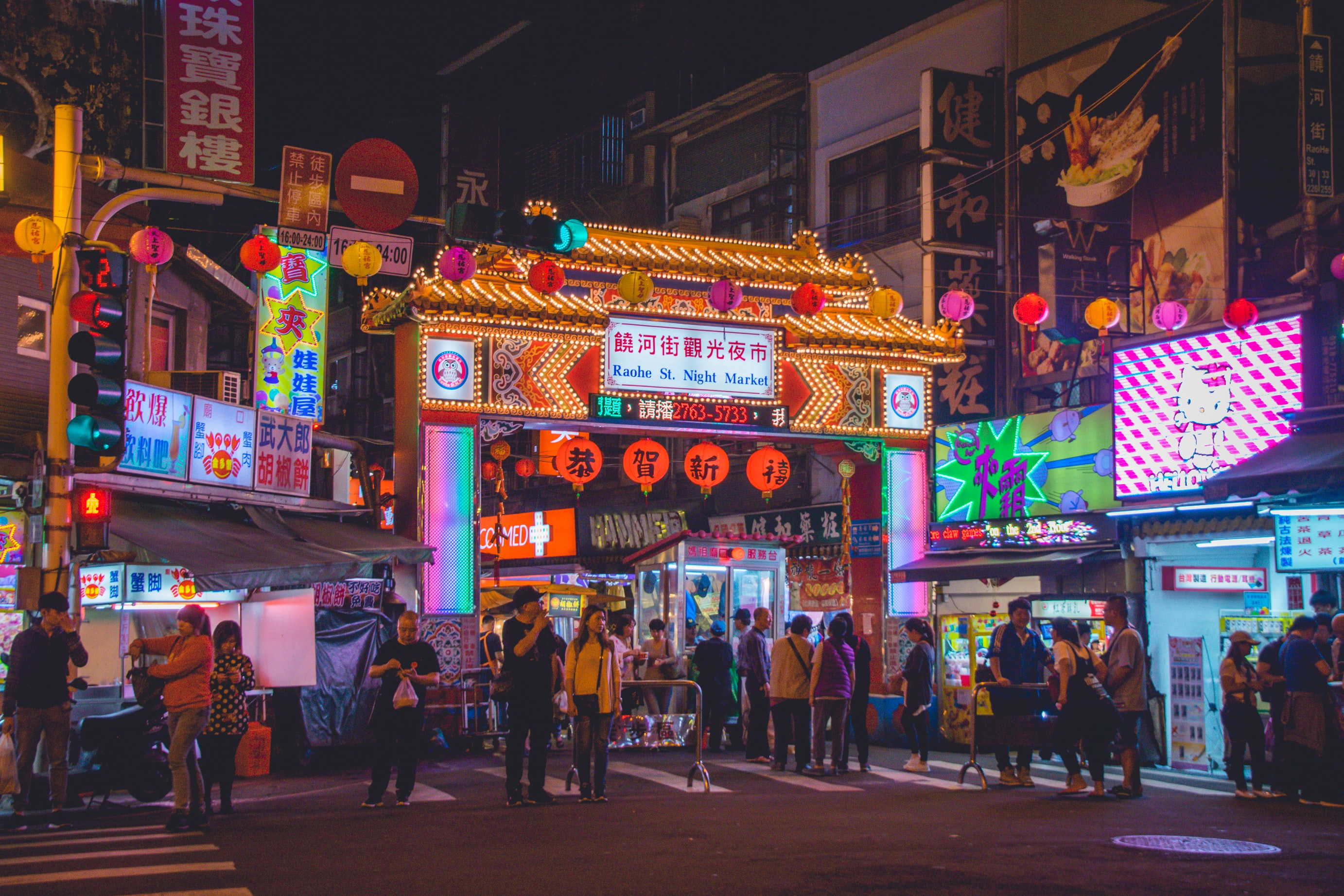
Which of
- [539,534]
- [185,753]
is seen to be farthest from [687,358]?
[539,534]

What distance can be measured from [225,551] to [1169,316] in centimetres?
1367

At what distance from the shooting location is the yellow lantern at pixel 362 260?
16844 mm

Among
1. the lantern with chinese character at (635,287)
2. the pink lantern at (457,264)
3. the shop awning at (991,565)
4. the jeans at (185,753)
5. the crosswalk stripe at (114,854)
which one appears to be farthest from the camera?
the lantern with chinese character at (635,287)

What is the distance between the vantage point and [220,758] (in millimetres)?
12188

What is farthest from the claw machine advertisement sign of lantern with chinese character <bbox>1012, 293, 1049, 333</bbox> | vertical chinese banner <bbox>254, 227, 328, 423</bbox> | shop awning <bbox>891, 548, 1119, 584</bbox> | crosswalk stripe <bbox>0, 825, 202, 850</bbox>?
crosswalk stripe <bbox>0, 825, 202, 850</bbox>

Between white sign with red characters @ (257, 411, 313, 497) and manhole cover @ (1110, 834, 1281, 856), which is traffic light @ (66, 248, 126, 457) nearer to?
white sign with red characters @ (257, 411, 313, 497)

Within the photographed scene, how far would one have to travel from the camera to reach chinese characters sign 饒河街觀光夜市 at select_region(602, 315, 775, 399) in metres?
21.2

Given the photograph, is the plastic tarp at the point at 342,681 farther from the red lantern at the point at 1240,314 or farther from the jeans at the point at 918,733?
the red lantern at the point at 1240,314

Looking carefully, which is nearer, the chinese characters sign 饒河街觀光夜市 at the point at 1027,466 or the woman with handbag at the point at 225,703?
the woman with handbag at the point at 225,703

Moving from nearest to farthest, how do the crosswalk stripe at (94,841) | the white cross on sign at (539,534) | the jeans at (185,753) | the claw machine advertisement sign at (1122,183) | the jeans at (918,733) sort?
the crosswalk stripe at (94,841) < the jeans at (185,753) < the jeans at (918,733) < the claw machine advertisement sign at (1122,183) < the white cross on sign at (539,534)

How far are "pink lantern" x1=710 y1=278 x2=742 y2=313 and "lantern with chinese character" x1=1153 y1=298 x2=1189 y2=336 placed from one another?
6.43 meters

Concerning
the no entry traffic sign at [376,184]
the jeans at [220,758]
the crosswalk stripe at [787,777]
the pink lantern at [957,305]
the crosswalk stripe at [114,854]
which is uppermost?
the no entry traffic sign at [376,184]

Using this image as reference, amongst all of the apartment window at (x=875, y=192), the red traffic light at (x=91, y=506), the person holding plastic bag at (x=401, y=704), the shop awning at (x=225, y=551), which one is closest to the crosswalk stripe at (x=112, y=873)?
the person holding plastic bag at (x=401, y=704)

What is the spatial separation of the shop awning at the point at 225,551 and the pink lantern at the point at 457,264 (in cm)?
439
